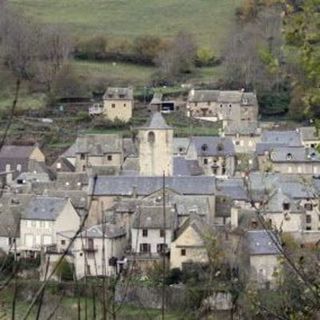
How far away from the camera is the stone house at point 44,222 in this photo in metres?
24.7

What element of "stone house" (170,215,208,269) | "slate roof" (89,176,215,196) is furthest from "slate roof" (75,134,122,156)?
"stone house" (170,215,208,269)

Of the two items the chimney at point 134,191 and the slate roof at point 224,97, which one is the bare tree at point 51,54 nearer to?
the slate roof at point 224,97

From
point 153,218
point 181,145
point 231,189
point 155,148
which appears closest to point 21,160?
point 181,145

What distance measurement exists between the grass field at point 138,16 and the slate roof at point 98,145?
16237mm

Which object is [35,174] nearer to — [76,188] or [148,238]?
[76,188]

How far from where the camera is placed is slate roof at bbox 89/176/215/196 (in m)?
25.5

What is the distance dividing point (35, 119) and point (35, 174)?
26.0 feet

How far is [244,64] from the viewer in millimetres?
43219

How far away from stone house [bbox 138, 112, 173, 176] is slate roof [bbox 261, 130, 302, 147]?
5647 mm

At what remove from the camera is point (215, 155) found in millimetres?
32656

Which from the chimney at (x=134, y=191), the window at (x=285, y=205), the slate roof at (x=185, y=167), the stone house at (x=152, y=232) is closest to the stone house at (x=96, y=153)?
the slate roof at (x=185, y=167)

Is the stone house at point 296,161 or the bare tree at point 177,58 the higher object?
the bare tree at point 177,58

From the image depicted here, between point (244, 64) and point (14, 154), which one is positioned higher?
point (244, 64)

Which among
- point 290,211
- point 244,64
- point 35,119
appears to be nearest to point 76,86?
point 35,119
